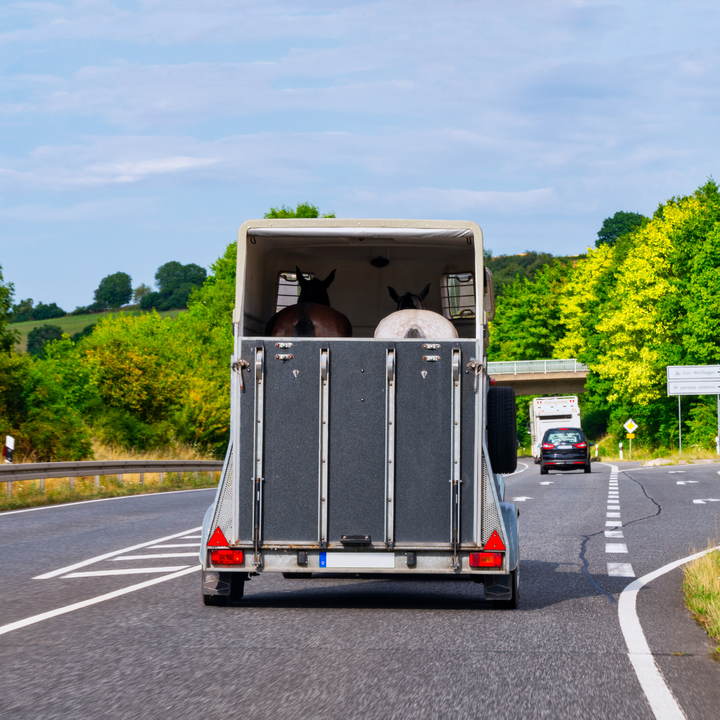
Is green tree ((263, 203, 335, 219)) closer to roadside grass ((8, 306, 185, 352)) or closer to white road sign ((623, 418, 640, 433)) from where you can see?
white road sign ((623, 418, 640, 433))

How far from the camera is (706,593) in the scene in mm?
9180

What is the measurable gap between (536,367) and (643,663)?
256 feet

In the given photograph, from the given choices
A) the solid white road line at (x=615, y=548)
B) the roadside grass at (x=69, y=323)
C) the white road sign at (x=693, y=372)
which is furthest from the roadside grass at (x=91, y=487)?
the roadside grass at (x=69, y=323)

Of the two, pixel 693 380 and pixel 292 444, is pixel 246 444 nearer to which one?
pixel 292 444

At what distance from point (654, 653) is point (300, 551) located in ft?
8.45

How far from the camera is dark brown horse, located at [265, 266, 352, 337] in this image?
922cm

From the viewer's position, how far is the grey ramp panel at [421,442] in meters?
8.23

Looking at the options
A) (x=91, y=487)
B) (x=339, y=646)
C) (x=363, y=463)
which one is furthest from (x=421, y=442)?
(x=91, y=487)

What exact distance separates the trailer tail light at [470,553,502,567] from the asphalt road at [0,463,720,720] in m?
0.43

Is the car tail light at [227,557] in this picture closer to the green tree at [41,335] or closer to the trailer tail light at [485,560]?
the trailer tail light at [485,560]

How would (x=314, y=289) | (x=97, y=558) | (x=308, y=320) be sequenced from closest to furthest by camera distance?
(x=308, y=320) < (x=314, y=289) < (x=97, y=558)

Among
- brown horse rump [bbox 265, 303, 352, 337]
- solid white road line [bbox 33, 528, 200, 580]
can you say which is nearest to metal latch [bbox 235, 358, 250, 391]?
brown horse rump [bbox 265, 303, 352, 337]

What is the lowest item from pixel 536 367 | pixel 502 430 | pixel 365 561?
pixel 365 561

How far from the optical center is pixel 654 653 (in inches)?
277
